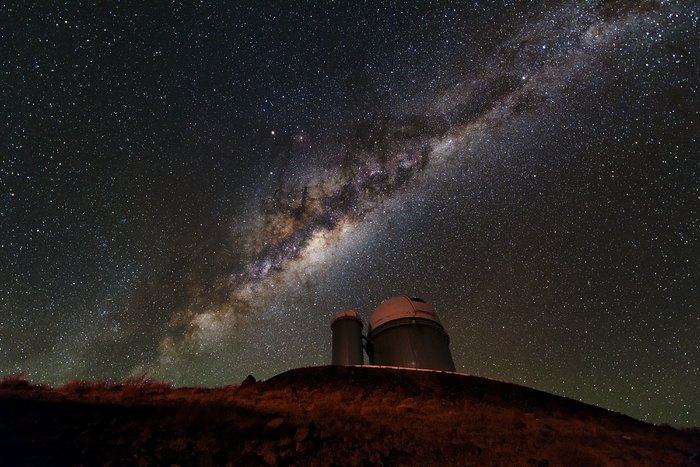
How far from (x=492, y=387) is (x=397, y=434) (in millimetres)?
7083

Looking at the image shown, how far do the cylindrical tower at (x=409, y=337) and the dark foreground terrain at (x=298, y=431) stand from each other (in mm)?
4549

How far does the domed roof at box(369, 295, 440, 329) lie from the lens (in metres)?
18.5

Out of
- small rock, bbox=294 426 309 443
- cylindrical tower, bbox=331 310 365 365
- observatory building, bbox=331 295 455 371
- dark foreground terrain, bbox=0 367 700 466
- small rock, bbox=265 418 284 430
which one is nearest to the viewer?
dark foreground terrain, bbox=0 367 700 466

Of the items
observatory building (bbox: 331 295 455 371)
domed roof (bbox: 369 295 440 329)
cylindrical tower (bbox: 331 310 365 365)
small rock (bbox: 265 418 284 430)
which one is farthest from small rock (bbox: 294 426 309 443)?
domed roof (bbox: 369 295 440 329)

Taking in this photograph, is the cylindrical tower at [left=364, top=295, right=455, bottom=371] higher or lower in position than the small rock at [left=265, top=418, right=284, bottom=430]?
higher

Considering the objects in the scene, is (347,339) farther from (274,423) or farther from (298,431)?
(298,431)

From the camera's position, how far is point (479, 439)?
875 centimetres

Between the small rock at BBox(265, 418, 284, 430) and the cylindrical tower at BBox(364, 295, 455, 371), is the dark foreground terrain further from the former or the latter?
the cylindrical tower at BBox(364, 295, 455, 371)

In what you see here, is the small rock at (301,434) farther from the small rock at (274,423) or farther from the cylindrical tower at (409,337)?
the cylindrical tower at (409,337)

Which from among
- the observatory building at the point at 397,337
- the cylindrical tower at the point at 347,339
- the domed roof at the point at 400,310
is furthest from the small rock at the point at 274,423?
the domed roof at the point at 400,310

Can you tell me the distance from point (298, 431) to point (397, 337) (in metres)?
9.99

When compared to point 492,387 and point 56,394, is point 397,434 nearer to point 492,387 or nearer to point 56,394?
point 492,387

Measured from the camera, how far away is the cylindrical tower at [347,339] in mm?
18250

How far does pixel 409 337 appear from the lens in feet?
57.4
